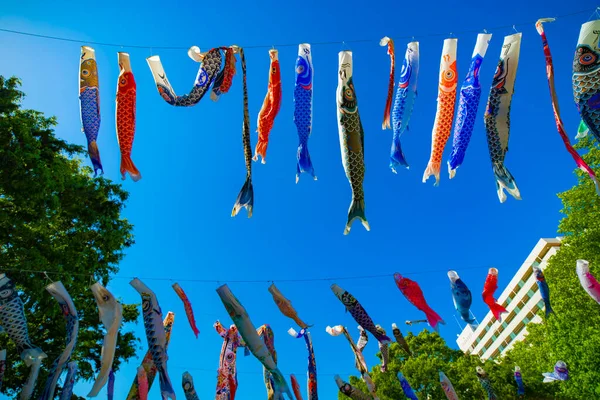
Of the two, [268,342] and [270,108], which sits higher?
[270,108]

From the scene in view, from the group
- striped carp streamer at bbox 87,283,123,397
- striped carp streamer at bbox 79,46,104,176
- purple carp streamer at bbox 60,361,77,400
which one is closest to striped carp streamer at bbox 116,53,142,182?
striped carp streamer at bbox 79,46,104,176

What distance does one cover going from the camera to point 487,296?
839 cm

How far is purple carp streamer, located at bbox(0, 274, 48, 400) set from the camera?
21.4ft

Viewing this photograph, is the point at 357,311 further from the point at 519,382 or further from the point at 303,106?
the point at 519,382

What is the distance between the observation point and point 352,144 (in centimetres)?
630

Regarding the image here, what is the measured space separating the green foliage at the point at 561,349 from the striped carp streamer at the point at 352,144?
849cm

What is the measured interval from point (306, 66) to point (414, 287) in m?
5.19

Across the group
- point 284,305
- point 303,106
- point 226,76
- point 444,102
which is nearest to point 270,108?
point 303,106

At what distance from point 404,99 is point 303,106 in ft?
5.73

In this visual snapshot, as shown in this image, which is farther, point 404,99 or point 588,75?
point 404,99

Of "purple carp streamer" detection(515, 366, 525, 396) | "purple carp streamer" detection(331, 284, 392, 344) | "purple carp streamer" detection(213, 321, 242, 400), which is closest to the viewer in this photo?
"purple carp streamer" detection(331, 284, 392, 344)

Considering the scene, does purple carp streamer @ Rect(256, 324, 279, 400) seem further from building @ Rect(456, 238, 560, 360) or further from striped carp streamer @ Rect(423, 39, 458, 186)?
building @ Rect(456, 238, 560, 360)

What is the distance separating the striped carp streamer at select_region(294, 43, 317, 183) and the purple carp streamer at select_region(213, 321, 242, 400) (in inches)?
231

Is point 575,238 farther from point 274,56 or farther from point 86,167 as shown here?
point 86,167
